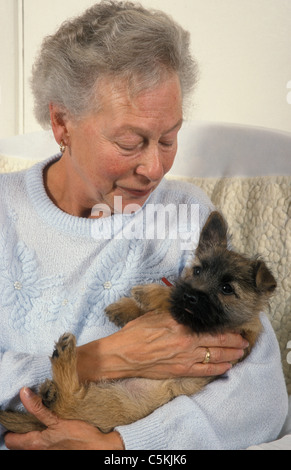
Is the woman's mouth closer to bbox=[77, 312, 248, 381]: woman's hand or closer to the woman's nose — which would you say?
the woman's nose

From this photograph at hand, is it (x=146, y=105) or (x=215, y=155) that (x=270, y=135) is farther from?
(x=146, y=105)

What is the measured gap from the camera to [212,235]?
1081 mm

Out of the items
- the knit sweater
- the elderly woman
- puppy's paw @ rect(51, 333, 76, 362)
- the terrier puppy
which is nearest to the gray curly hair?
the elderly woman

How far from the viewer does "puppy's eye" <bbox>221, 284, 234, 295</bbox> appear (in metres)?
1.08

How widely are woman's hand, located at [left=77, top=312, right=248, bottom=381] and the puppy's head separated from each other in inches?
1.3

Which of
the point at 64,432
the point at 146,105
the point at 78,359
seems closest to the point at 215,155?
the point at 146,105

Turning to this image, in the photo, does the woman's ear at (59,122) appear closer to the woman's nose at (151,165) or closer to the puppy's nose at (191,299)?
the woman's nose at (151,165)

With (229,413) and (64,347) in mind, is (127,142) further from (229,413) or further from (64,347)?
(229,413)

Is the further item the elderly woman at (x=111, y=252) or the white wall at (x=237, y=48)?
the white wall at (x=237, y=48)

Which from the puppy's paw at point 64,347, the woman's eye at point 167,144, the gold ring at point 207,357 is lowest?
the gold ring at point 207,357

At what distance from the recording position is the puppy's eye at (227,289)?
1.08 m

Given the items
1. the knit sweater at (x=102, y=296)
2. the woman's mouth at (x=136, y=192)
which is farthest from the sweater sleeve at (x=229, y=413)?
the woman's mouth at (x=136, y=192)

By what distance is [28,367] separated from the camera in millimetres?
1048

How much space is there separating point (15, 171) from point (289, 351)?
782mm
